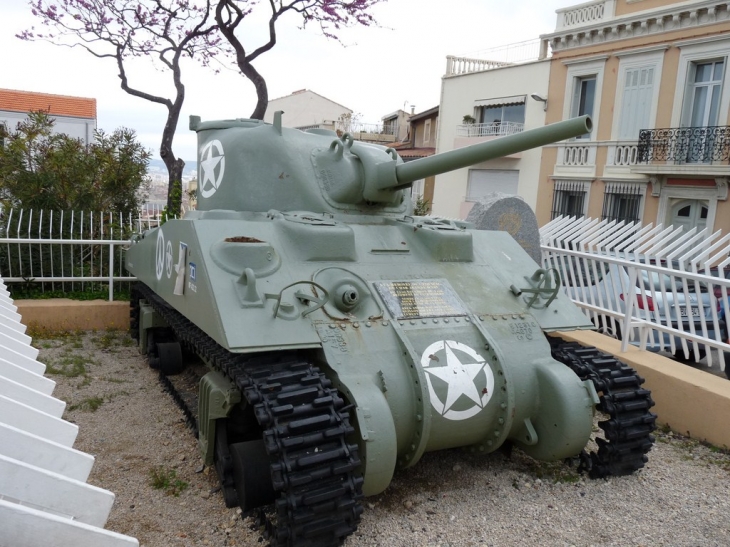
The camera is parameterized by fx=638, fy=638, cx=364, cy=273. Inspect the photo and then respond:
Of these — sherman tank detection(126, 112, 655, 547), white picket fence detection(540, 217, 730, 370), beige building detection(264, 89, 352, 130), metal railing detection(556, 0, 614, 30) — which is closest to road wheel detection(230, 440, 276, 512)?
sherman tank detection(126, 112, 655, 547)

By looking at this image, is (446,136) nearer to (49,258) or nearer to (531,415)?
(49,258)

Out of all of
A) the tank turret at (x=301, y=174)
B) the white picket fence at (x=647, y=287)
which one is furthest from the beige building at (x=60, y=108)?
the tank turret at (x=301, y=174)

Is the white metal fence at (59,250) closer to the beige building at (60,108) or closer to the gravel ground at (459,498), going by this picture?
the gravel ground at (459,498)

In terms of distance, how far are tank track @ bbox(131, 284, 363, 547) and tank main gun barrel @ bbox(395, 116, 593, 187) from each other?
6.42ft

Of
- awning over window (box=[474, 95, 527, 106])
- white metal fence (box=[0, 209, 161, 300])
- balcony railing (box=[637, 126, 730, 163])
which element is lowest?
white metal fence (box=[0, 209, 161, 300])

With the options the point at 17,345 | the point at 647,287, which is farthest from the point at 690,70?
the point at 17,345

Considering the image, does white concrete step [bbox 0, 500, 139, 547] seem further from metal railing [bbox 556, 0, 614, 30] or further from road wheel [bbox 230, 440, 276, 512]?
metal railing [bbox 556, 0, 614, 30]

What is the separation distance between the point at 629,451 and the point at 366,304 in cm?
219

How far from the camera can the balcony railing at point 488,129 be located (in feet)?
69.3

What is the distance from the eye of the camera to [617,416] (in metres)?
4.48

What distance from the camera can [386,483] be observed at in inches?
150

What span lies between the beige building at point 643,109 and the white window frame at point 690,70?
24 mm

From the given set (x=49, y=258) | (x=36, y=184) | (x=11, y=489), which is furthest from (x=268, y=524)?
(x=36, y=184)

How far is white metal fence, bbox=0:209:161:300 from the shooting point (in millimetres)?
8734
